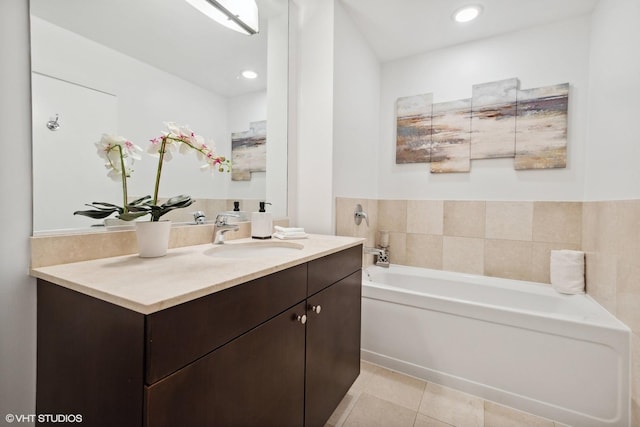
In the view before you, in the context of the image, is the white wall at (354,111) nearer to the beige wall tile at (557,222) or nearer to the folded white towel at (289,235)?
the folded white towel at (289,235)

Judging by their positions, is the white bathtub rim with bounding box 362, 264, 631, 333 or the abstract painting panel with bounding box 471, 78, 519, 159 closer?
the white bathtub rim with bounding box 362, 264, 631, 333

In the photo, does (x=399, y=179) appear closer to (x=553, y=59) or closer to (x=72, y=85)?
(x=553, y=59)

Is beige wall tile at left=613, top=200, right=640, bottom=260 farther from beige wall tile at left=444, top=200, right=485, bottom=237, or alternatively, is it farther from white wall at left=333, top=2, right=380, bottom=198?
white wall at left=333, top=2, right=380, bottom=198

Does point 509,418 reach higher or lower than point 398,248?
lower

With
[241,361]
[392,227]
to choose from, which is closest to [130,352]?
[241,361]

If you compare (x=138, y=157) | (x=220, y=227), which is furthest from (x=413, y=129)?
(x=138, y=157)

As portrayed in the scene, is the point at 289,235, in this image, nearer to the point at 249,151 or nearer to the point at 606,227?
the point at 249,151

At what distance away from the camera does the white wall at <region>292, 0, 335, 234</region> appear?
1.78 metres

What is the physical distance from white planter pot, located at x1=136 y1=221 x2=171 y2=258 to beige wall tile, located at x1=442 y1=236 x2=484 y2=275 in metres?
2.19

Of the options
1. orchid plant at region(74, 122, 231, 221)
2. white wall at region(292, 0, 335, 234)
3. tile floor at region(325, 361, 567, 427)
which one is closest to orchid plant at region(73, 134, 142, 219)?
orchid plant at region(74, 122, 231, 221)

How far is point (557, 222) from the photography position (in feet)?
6.42

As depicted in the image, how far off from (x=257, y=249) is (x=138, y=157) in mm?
661

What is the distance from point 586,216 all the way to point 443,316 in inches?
49.3

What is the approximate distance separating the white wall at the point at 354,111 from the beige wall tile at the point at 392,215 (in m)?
0.16
